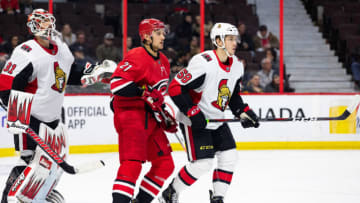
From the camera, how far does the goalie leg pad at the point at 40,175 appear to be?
3301 millimetres

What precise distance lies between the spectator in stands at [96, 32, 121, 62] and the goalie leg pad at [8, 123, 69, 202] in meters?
4.01

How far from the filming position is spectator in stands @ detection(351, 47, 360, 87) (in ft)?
25.3

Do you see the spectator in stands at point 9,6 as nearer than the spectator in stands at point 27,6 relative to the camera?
Yes

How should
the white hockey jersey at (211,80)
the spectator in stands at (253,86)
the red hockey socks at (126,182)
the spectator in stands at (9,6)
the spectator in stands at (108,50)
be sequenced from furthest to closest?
the spectator in stands at (253,86) < the spectator in stands at (108,50) < the spectator in stands at (9,6) < the white hockey jersey at (211,80) < the red hockey socks at (126,182)

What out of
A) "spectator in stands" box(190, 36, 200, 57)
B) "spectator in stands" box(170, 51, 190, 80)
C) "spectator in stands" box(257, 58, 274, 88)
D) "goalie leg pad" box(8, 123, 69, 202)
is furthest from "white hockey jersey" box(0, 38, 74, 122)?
"spectator in stands" box(257, 58, 274, 88)

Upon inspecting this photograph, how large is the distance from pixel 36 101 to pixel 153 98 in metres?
0.66

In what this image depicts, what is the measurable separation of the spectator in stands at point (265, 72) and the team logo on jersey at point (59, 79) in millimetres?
4536

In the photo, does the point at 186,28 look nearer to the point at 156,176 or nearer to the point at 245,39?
the point at 245,39

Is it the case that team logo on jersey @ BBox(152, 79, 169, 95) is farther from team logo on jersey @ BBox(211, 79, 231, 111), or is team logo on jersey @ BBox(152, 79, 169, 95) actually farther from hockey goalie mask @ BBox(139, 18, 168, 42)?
team logo on jersey @ BBox(211, 79, 231, 111)

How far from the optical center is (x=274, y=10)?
25.5 ft

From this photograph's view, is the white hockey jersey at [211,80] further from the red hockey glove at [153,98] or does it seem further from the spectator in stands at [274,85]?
the spectator in stands at [274,85]

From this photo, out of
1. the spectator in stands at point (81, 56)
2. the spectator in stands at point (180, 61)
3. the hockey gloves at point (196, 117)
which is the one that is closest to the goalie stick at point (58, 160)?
the hockey gloves at point (196, 117)

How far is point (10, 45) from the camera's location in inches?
278

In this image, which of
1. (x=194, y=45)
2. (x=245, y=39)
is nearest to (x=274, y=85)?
(x=245, y=39)
